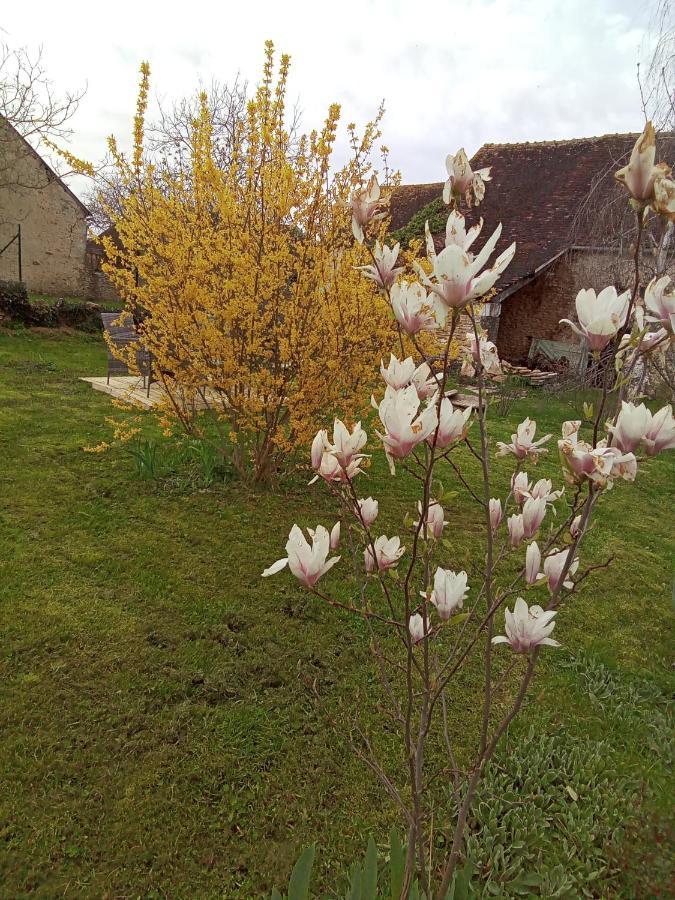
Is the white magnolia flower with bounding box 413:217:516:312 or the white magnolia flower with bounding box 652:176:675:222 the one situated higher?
the white magnolia flower with bounding box 652:176:675:222

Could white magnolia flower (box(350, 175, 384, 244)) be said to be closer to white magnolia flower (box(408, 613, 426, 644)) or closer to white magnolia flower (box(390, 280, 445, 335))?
white magnolia flower (box(390, 280, 445, 335))

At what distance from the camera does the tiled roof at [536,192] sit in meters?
12.6

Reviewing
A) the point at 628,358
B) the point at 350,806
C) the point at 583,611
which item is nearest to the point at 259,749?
the point at 350,806

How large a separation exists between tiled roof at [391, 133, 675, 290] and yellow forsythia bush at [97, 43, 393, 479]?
895cm

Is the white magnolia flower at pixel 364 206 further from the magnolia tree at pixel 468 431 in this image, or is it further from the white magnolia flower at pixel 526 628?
the white magnolia flower at pixel 526 628

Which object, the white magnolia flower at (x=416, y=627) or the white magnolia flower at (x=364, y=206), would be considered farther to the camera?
the white magnolia flower at (x=416, y=627)

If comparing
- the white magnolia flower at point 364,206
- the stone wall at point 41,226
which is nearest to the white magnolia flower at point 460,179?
the white magnolia flower at point 364,206

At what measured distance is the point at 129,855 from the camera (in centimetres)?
181

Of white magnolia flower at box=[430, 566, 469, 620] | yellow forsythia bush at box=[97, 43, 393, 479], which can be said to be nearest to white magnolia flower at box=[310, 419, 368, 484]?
white magnolia flower at box=[430, 566, 469, 620]

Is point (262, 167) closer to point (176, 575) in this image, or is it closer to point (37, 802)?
point (176, 575)

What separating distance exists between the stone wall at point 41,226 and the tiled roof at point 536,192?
10.7 meters

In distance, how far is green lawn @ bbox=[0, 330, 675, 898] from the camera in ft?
5.98

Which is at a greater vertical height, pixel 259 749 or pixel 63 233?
pixel 63 233

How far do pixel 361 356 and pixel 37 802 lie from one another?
11.0 ft
